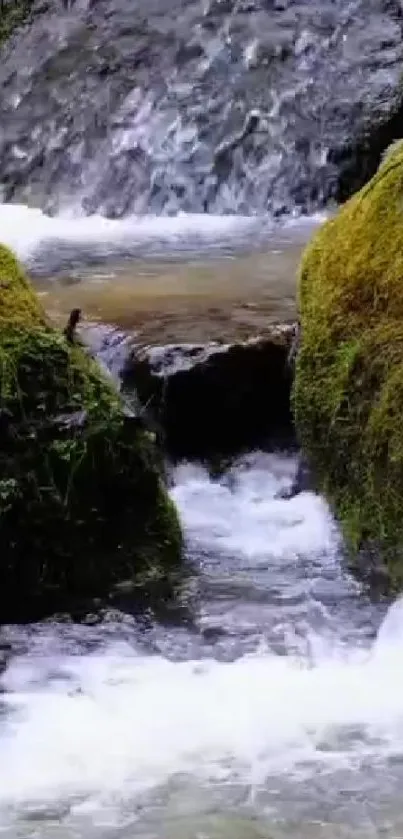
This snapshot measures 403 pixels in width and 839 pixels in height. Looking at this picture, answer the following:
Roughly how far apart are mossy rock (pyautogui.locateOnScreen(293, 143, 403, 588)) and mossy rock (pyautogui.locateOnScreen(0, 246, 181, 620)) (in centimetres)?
65

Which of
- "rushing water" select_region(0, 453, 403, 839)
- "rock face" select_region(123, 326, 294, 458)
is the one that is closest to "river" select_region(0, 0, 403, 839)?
"rushing water" select_region(0, 453, 403, 839)

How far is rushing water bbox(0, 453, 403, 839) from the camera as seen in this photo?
3.27 metres

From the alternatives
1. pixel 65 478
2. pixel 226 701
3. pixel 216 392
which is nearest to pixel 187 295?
pixel 216 392

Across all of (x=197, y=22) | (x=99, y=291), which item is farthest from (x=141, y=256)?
(x=197, y=22)

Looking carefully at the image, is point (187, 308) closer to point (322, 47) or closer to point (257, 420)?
point (257, 420)

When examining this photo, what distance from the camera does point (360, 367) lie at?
15.8 ft

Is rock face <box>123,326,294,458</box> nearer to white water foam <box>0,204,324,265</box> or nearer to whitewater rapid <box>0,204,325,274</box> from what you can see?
whitewater rapid <box>0,204,325,274</box>

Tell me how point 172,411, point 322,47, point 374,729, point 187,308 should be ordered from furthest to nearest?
point 322,47, point 187,308, point 172,411, point 374,729

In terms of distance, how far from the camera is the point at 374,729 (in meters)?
3.67

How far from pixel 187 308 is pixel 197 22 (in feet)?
22.5

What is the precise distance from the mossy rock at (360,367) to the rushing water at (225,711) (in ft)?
0.62

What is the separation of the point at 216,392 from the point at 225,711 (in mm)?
2081

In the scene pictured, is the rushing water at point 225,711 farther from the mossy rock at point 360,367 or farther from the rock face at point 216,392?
the rock face at point 216,392

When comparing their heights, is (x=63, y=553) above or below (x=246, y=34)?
below
